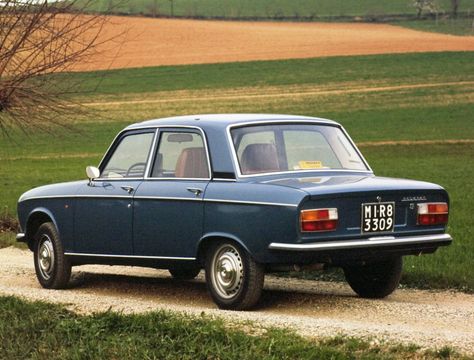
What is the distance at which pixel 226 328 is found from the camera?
7938 mm

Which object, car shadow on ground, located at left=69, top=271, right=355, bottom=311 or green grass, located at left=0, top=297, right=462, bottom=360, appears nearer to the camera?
green grass, located at left=0, top=297, right=462, bottom=360

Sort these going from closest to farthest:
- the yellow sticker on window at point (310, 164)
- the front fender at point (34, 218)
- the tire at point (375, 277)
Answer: the yellow sticker on window at point (310, 164), the tire at point (375, 277), the front fender at point (34, 218)

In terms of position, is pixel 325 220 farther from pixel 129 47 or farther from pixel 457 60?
pixel 129 47

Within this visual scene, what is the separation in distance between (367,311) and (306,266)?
625 mm

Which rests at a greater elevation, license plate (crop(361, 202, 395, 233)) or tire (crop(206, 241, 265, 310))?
license plate (crop(361, 202, 395, 233))

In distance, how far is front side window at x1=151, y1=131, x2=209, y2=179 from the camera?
997 cm

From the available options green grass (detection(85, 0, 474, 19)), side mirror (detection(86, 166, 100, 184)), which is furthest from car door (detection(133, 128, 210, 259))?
green grass (detection(85, 0, 474, 19))

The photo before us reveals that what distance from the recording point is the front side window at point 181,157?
392 inches

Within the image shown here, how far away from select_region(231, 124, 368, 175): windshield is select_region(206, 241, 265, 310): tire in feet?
2.24

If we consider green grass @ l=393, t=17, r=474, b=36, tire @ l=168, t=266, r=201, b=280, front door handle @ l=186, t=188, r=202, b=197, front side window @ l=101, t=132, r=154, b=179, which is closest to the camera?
front door handle @ l=186, t=188, r=202, b=197

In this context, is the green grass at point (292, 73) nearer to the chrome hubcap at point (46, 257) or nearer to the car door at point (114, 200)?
the chrome hubcap at point (46, 257)

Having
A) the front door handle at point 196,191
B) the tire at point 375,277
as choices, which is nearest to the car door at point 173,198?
the front door handle at point 196,191

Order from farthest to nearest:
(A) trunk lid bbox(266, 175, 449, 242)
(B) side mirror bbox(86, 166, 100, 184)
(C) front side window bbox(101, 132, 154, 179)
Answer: (B) side mirror bbox(86, 166, 100, 184), (C) front side window bbox(101, 132, 154, 179), (A) trunk lid bbox(266, 175, 449, 242)

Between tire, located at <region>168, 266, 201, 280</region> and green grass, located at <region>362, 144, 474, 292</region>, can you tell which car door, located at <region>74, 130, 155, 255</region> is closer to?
tire, located at <region>168, 266, 201, 280</region>
